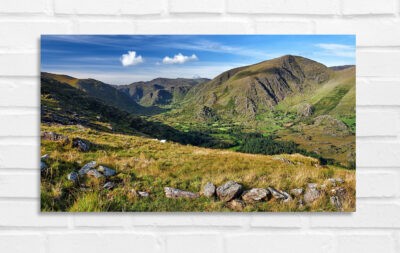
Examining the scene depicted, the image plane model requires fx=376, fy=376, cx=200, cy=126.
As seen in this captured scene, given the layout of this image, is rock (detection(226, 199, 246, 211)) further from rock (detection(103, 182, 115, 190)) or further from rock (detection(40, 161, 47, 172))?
rock (detection(40, 161, 47, 172))

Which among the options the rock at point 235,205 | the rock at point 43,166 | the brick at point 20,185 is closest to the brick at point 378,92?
the rock at point 235,205

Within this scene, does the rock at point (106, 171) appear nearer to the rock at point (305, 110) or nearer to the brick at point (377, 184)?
the rock at point (305, 110)

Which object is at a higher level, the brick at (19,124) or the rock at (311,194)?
the brick at (19,124)
